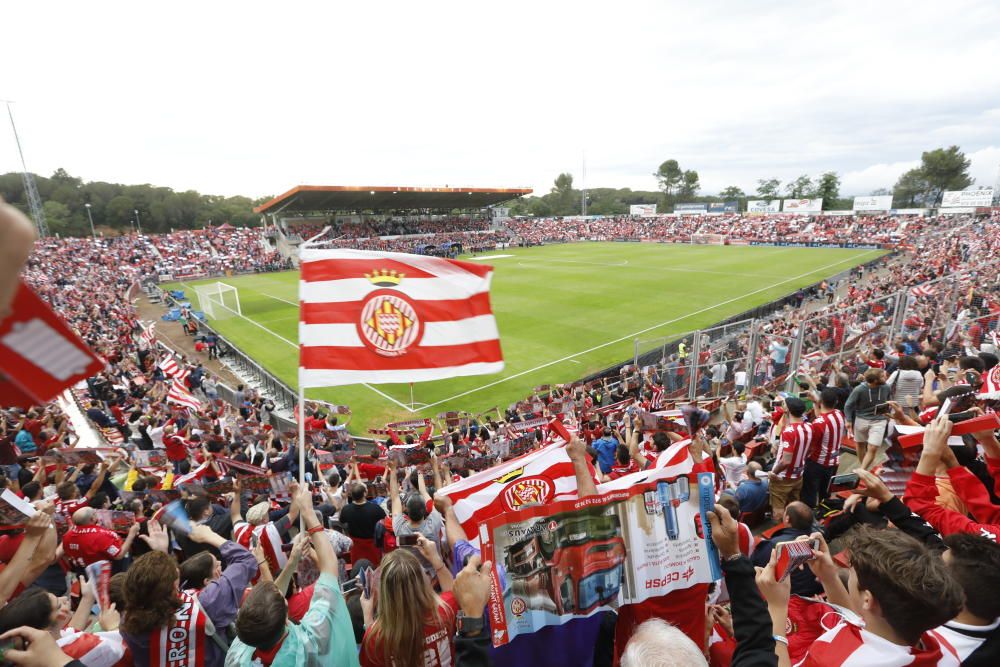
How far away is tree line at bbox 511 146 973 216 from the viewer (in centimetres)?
8462

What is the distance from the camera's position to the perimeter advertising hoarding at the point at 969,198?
210 feet

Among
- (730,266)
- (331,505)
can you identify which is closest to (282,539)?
(331,505)

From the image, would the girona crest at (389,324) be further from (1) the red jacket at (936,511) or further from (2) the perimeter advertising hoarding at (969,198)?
(2) the perimeter advertising hoarding at (969,198)

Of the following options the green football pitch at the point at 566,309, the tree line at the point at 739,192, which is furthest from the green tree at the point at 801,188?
the green football pitch at the point at 566,309

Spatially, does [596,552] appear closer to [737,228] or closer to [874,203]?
[737,228]

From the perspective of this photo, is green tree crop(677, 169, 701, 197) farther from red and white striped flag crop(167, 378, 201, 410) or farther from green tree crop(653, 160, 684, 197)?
red and white striped flag crop(167, 378, 201, 410)

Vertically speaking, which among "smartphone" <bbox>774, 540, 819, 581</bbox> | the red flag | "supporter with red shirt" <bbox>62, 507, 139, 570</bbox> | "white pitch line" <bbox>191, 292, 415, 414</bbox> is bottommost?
"white pitch line" <bbox>191, 292, 415, 414</bbox>

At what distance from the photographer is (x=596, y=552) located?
2.75 meters

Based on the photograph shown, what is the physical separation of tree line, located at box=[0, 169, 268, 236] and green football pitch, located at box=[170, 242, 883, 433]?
58297mm

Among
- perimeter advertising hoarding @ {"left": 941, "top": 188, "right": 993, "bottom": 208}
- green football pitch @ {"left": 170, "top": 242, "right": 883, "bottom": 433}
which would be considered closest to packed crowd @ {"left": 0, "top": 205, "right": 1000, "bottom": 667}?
green football pitch @ {"left": 170, "top": 242, "right": 883, "bottom": 433}

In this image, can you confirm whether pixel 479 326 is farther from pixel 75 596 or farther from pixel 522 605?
pixel 75 596

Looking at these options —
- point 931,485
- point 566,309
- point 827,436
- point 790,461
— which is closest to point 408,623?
point 931,485

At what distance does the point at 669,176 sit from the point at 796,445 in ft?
432

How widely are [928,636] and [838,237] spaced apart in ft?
226
